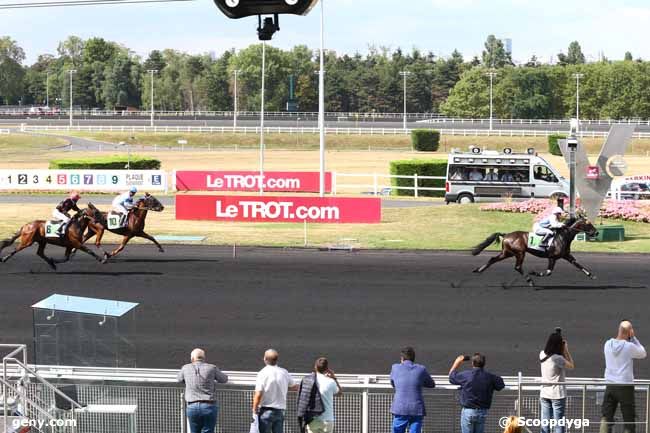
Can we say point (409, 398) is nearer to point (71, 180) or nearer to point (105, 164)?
point (71, 180)

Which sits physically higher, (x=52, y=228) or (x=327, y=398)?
(x=52, y=228)

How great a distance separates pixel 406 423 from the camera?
988cm

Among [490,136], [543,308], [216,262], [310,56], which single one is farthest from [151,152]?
[310,56]

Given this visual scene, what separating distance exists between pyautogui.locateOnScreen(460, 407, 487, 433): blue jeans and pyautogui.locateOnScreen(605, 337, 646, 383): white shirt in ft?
5.51

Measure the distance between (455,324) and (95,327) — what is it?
739cm

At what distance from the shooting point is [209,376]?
32.7 ft

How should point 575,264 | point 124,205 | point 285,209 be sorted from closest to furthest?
1. point 575,264
2. point 124,205
3. point 285,209

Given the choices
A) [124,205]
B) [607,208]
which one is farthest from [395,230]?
[124,205]

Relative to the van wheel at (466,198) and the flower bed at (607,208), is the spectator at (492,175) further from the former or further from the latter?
the flower bed at (607,208)

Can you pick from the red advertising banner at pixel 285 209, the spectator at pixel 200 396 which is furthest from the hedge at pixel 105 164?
the spectator at pixel 200 396

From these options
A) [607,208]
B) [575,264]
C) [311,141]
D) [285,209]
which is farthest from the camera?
[311,141]

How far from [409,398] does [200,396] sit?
200cm

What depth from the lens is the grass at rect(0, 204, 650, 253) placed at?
90.4 feet

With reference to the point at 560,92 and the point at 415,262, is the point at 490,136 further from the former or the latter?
the point at 415,262
